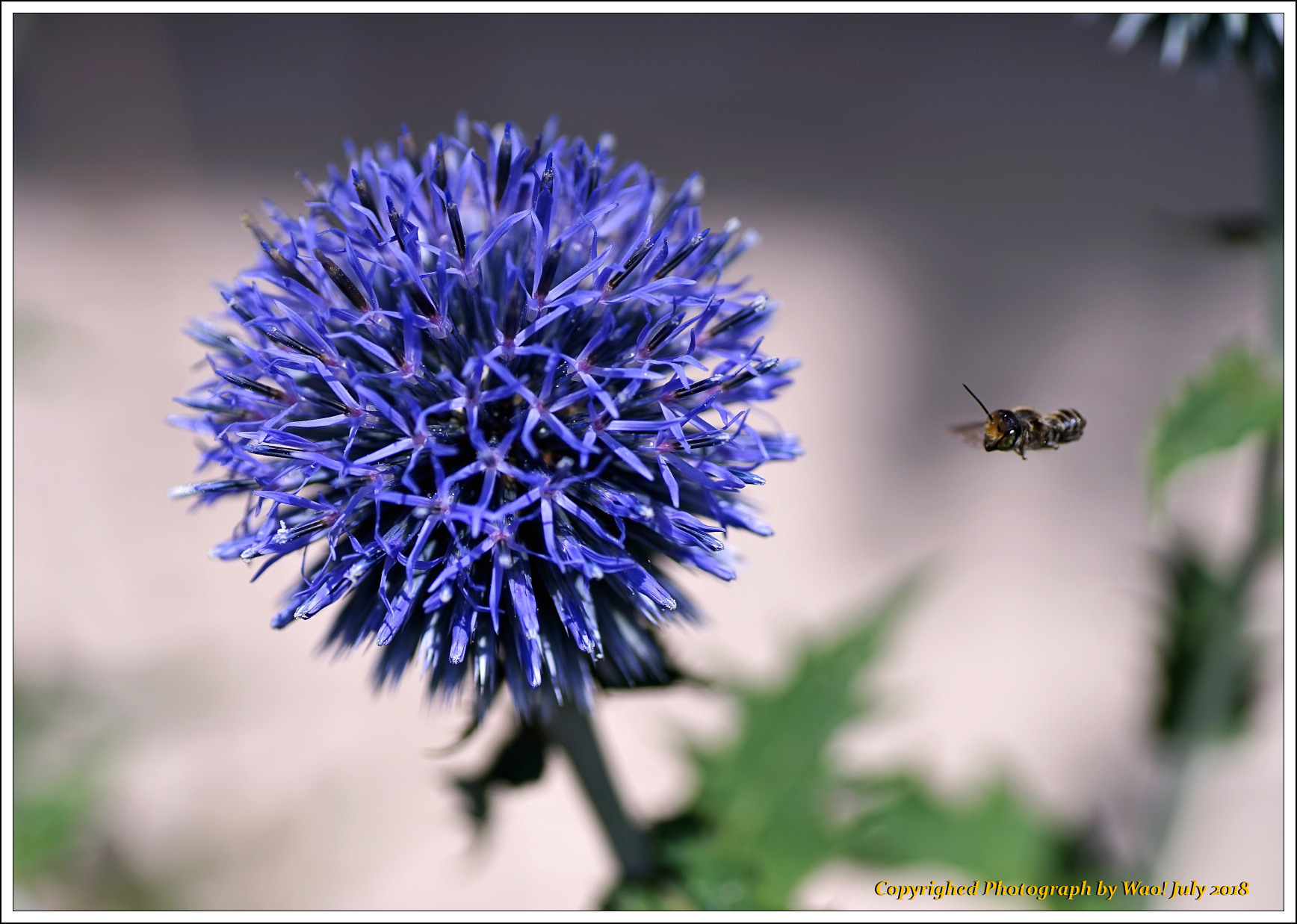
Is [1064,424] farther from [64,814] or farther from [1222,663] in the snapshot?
[64,814]

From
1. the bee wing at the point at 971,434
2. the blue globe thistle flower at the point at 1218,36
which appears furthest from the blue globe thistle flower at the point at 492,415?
the blue globe thistle flower at the point at 1218,36

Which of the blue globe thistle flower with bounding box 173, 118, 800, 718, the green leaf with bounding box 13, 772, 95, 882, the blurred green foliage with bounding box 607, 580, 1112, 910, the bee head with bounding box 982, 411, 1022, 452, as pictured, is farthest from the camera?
the green leaf with bounding box 13, 772, 95, 882

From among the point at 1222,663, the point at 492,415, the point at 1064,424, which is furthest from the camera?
the point at 1222,663

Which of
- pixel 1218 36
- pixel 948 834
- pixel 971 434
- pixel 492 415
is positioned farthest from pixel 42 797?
pixel 1218 36

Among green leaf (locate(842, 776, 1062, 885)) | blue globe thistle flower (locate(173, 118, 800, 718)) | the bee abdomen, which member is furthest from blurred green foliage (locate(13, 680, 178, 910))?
the bee abdomen

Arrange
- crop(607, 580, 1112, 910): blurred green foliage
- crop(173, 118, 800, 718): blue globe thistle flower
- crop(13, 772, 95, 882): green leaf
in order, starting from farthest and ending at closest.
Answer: crop(13, 772, 95, 882): green leaf
crop(607, 580, 1112, 910): blurred green foliage
crop(173, 118, 800, 718): blue globe thistle flower

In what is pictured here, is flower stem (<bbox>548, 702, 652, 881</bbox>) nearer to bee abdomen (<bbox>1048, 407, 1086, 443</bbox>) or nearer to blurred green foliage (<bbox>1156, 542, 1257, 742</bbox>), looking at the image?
bee abdomen (<bbox>1048, 407, 1086, 443</bbox>)

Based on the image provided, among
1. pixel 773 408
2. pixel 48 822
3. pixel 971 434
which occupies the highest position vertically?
pixel 773 408
